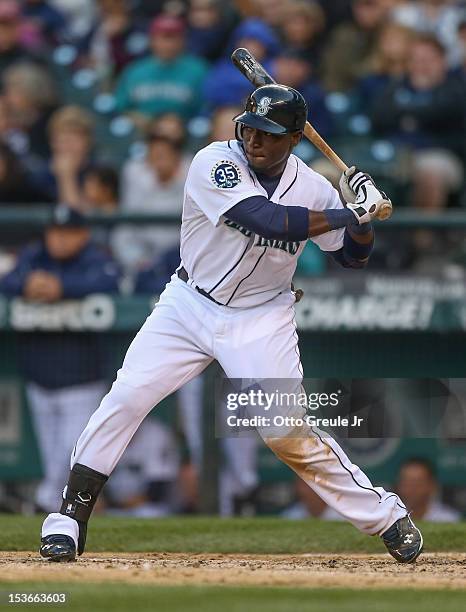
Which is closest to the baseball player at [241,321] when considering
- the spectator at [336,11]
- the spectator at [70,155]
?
the spectator at [70,155]

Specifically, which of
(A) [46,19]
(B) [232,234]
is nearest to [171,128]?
(A) [46,19]

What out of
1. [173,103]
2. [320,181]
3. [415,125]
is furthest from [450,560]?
[173,103]

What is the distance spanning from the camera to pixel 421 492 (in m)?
8.11

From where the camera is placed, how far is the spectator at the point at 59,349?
8.09 meters

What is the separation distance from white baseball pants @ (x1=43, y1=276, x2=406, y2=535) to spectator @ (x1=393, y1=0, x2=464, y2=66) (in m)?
5.17

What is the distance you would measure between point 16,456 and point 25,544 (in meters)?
2.28

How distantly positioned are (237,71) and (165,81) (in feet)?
1.85

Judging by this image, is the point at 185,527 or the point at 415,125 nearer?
the point at 185,527

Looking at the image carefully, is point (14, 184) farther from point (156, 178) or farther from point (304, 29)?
point (304, 29)

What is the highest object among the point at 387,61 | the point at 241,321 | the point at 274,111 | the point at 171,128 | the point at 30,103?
the point at 387,61

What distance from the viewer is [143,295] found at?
8.09m

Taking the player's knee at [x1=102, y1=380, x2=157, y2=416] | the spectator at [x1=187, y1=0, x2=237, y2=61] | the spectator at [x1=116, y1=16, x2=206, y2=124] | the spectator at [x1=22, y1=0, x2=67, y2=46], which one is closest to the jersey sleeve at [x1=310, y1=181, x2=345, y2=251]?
the player's knee at [x1=102, y1=380, x2=157, y2=416]

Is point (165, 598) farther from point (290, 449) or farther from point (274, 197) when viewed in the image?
point (274, 197)

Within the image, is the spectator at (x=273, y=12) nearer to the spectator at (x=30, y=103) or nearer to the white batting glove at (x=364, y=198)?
the spectator at (x=30, y=103)
